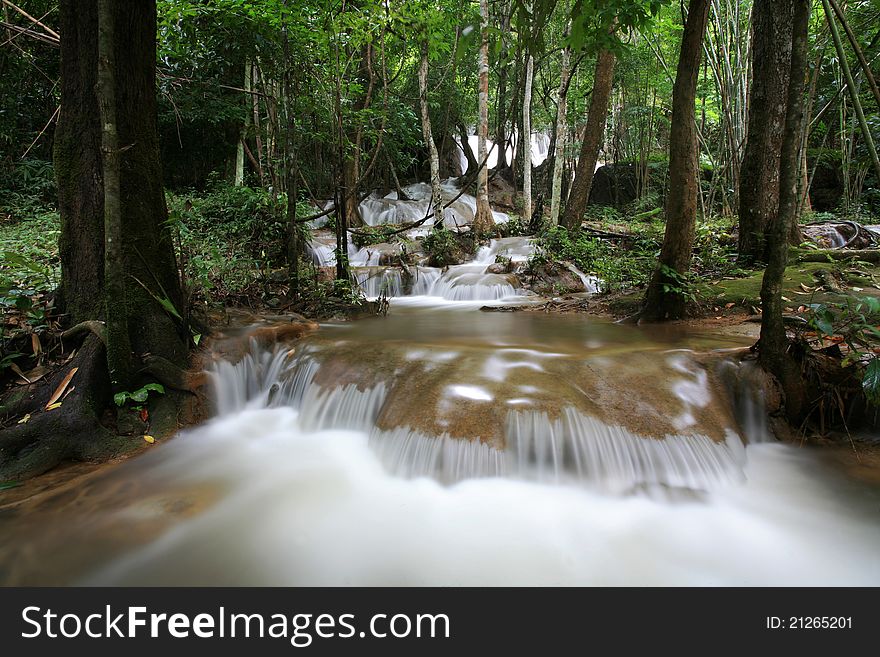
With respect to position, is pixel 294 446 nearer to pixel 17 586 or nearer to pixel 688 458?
pixel 17 586

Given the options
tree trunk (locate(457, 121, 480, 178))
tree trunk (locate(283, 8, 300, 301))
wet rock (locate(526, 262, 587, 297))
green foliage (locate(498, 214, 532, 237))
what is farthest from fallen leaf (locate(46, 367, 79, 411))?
tree trunk (locate(457, 121, 480, 178))

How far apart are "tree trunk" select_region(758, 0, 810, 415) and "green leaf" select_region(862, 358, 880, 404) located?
1.69 ft

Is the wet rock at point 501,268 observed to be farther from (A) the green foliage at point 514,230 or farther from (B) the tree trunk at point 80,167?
(B) the tree trunk at point 80,167

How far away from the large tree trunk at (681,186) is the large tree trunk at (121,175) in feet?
16.3

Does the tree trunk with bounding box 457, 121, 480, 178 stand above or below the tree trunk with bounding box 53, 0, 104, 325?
above

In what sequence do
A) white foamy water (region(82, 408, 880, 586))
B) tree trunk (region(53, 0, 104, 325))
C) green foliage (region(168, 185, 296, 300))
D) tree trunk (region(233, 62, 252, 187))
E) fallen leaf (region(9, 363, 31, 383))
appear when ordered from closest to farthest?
white foamy water (region(82, 408, 880, 586)) < fallen leaf (region(9, 363, 31, 383)) < tree trunk (region(53, 0, 104, 325)) < green foliage (region(168, 185, 296, 300)) < tree trunk (region(233, 62, 252, 187))

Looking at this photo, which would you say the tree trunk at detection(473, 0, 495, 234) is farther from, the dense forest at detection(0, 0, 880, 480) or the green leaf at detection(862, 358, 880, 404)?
the green leaf at detection(862, 358, 880, 404)

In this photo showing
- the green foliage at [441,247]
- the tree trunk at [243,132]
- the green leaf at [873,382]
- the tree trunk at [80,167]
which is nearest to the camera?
the green leaf at [873,382]

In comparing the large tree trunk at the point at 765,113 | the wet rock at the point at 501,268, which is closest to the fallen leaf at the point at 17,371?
the wet rock at the point at 501,268

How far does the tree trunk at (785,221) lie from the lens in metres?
2.70

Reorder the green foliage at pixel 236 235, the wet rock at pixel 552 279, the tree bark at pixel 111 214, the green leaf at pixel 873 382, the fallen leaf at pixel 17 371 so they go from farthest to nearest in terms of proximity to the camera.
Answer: the wet rock at pixel 552 279, the green foliage at pixel 236 235, the fallen leaf at pixel 17 371, the tree bark at pixel 111 214, the green leaf at pixel 873 382

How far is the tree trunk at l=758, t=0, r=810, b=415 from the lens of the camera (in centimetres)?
270
